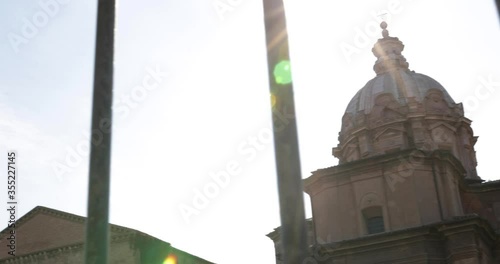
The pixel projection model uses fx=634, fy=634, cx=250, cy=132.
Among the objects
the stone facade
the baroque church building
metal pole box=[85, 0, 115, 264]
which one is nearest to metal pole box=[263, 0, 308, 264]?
metal pole box=[85, 0, 115, 264]

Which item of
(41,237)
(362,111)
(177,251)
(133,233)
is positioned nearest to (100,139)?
(133,233)

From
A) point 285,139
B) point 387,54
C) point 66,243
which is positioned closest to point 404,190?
point 387,54

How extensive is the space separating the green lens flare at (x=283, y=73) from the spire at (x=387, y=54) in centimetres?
3447

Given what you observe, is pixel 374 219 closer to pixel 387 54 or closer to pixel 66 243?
pixel 66 243

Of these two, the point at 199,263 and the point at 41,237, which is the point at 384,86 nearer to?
the point at 199,263

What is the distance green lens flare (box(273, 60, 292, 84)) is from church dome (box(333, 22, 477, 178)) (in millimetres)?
27955

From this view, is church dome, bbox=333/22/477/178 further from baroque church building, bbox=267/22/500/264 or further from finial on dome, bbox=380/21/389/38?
finial on dome, bbox=380/21/389/38

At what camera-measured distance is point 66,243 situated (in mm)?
31391

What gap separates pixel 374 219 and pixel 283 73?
78.9 ft

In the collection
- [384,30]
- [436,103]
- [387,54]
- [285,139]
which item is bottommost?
[285,139]

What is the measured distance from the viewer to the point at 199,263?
3409 cm

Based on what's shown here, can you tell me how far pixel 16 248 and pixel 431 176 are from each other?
21.2 m

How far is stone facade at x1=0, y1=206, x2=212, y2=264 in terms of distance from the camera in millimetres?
29141

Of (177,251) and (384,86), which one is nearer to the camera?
(177,251)
